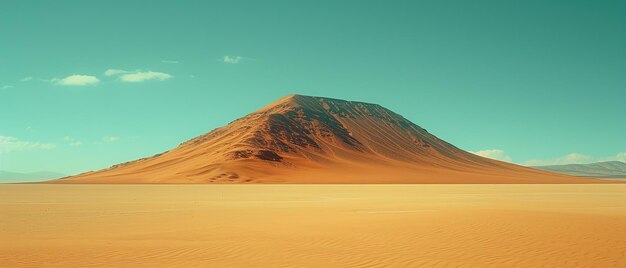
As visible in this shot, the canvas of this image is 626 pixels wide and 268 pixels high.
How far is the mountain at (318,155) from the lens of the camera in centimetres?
10338

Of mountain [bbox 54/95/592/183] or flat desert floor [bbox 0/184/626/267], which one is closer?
flat desert floor [bbox 0/184/626/267]

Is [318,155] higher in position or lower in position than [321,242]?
higher

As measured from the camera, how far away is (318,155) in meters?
129

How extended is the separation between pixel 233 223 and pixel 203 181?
7589 centimetres

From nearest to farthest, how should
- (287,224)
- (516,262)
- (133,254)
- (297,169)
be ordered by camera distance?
1. (516,262)
2. (133,254)
3. (287,224)
4. (297,169)

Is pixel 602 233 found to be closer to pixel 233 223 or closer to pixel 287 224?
pixel 287 224

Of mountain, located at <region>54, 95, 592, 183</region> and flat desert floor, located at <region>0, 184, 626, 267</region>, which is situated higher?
mountain, located at <region>54, 95, 592, 183</region>

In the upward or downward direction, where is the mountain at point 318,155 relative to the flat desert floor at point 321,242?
upward

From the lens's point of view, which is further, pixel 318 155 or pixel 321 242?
pixel 318 155

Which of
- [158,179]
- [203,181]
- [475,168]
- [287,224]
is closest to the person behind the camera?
[287,224]

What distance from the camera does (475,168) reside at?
140750 mm

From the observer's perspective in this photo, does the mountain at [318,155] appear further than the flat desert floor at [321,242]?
Yes


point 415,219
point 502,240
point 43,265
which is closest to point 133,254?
point 43,265

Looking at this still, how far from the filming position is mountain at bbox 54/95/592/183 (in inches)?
4070
